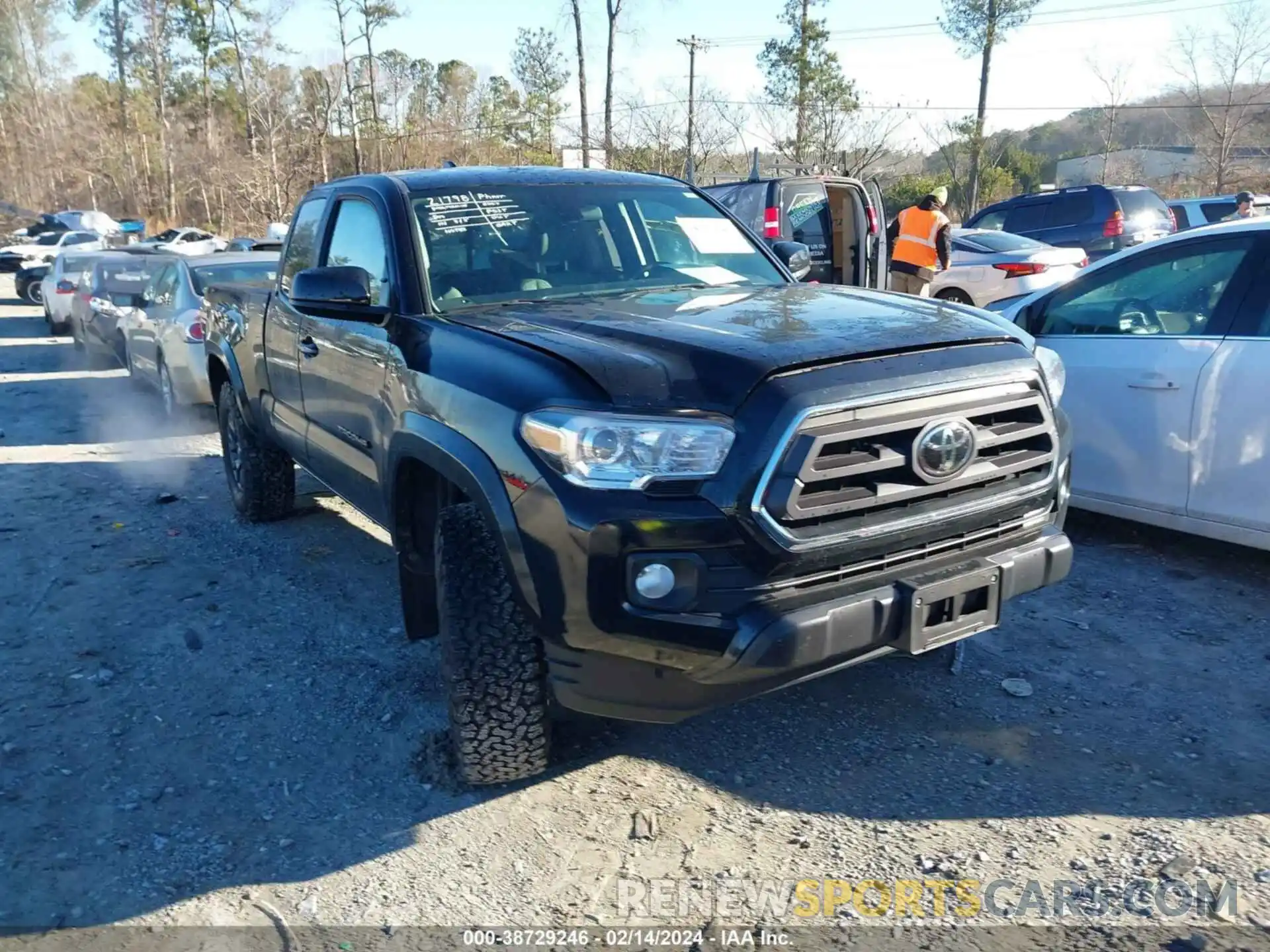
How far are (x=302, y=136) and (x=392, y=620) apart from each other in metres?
43.2

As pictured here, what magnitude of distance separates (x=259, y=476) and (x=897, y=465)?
425 cm

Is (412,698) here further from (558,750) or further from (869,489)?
(869,489)

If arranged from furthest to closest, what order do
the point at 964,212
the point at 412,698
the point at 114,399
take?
1. the point at 964,212
2. the point at 114,399
3. the point at 412,698

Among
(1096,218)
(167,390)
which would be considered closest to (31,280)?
(167,390)

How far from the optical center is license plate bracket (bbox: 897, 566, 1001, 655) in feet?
8.93

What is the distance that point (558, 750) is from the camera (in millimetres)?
3447

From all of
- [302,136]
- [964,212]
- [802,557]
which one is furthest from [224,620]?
[302,136]

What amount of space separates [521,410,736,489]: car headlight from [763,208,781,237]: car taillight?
734 cm

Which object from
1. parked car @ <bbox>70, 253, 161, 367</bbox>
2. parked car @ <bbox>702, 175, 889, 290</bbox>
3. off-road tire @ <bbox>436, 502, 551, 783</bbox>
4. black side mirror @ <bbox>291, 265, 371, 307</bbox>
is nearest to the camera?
off-road tire @ <bbox>436, 502, 551, 783</bbox>

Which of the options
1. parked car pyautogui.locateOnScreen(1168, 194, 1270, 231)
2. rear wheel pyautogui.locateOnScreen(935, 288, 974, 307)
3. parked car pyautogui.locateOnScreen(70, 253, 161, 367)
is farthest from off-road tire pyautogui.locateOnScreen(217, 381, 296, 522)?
parked car pyautogui.locateOnScreen(1168, 194, 1270, 231)

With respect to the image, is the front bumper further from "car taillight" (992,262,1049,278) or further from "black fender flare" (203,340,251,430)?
"car taillight" (992,262,1049,278)

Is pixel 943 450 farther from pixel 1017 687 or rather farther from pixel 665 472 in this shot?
pixel 1017 687

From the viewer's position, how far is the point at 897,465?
8.95ft

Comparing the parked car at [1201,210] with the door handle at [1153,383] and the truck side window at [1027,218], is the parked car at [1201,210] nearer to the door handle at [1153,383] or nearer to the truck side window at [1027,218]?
the truck side window at [1027,218]
